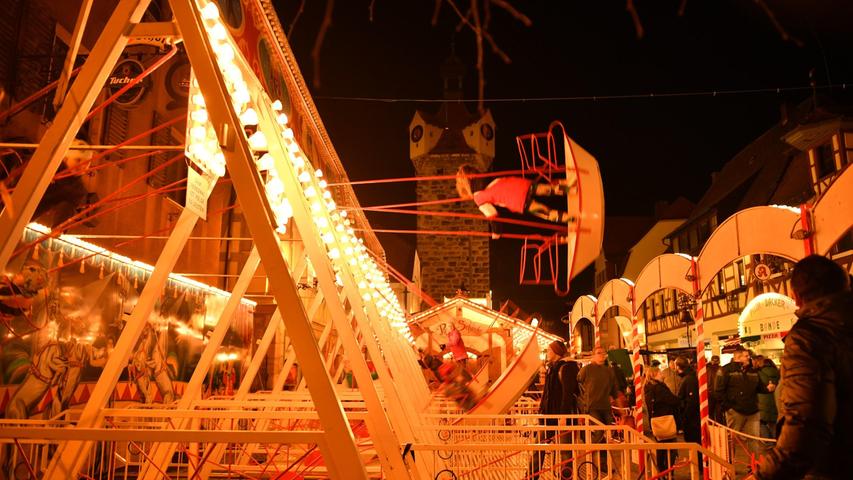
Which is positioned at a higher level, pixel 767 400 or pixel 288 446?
pixel 767 400

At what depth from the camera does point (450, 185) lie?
41281 mm

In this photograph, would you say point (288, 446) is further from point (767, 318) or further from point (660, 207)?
point (660, 207)

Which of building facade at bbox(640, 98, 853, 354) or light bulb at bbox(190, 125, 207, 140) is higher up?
building facade at bbox(640, 98, 853, 354)

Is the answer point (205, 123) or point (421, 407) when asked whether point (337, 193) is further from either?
point (205, 123)

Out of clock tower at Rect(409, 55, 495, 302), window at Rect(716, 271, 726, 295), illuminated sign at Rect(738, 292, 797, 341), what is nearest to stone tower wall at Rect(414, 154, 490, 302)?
clock tower at Rect(409, 55, 495, 302)

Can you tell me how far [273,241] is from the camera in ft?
9.86

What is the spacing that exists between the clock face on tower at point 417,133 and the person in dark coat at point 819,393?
4209cm

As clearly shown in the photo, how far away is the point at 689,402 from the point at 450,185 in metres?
30.7

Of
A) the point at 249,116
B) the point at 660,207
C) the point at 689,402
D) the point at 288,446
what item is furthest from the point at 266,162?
the point at 660,207

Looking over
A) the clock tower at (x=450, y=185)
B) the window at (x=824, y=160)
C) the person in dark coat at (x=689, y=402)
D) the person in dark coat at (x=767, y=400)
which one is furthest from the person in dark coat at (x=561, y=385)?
Answer: the clock tower at (x=450, y=185)

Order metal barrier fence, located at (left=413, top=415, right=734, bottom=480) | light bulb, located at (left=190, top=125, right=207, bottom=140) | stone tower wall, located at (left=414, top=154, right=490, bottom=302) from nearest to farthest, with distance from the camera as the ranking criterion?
light bulb, located at (left=190, top=125, right=207, bottom=140), metal barrier fence, located at (left=413, top=415, right=734, bottom=480), stone tower wall, located at (left=414, top=154, right=490, bottom=302)

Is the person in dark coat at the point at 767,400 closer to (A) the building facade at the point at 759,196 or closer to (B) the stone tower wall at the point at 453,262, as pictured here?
(A) the building facade at the point at 759,196

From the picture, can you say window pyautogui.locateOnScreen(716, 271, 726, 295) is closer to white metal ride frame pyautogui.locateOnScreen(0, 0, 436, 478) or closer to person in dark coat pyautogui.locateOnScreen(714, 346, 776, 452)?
person in dark coat pyautogui.locateOnScreen(714, 346, 776, 452)

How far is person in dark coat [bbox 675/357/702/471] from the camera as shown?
36.6ft
